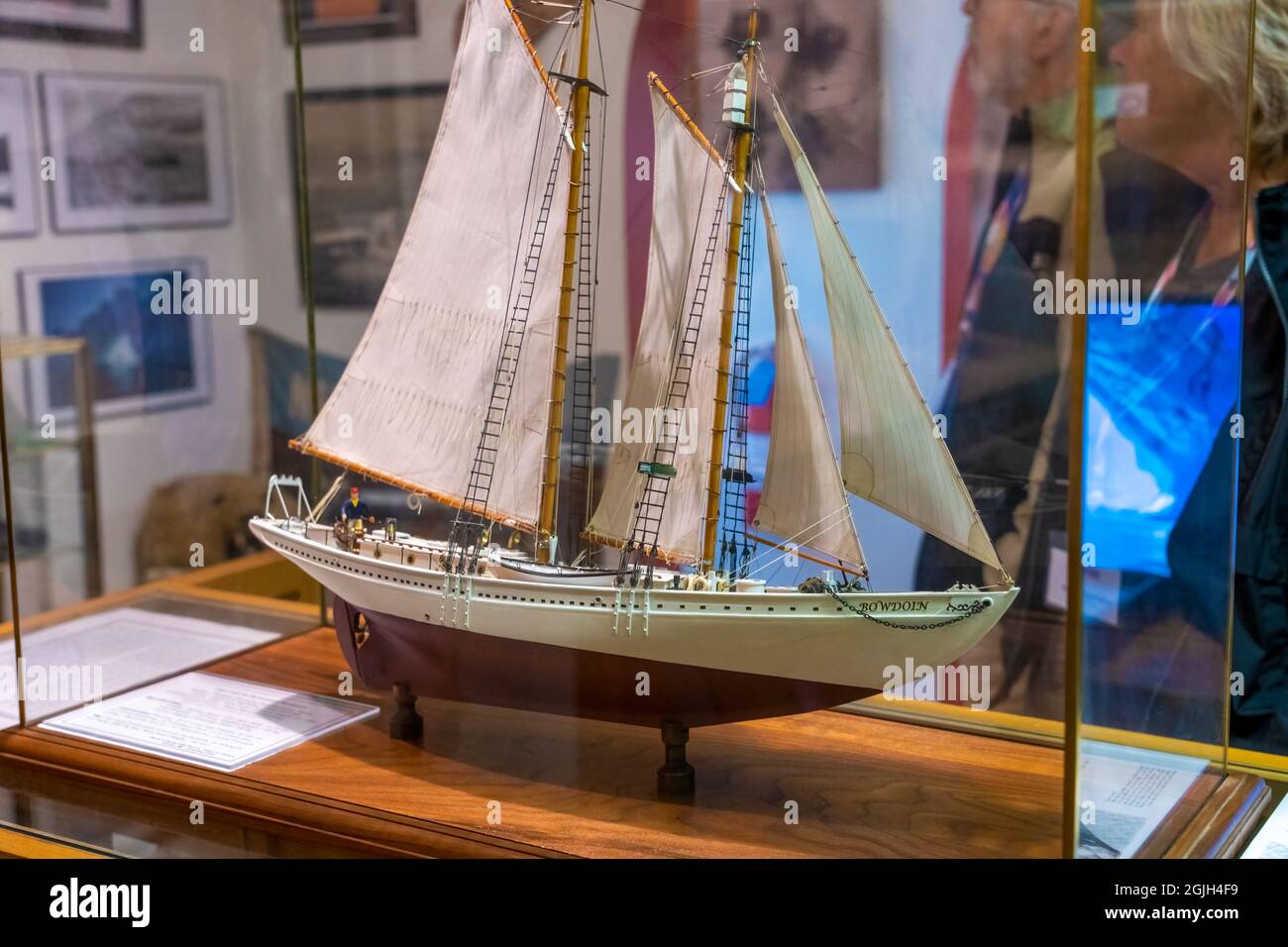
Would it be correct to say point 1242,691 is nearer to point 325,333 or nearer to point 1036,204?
point 1036,204

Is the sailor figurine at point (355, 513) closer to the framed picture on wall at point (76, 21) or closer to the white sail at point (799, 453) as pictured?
the white sail at point (799, 453)

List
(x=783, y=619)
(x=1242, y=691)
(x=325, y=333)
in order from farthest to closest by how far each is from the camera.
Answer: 1. (x=325, y=333)
2. (x=1242, y=691)
3. (x=783, y=619)

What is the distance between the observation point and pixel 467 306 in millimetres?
2277

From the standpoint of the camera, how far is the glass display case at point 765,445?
6.01 ft

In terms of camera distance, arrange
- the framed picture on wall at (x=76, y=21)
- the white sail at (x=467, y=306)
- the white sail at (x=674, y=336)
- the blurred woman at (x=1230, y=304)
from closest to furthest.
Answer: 1. the blurred woman at (x=1230, y=304)
2. the white sail at (x=674, y=336)
3. the white sail at (x=467, y=306)
4. the framed picture on wall at (x=76, y=21)

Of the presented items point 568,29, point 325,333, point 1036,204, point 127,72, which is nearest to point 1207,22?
point 1036,204

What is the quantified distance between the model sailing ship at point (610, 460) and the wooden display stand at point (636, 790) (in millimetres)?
74

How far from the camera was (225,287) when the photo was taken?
2.67 m

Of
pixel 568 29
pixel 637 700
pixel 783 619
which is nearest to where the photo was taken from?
pixel 783 619

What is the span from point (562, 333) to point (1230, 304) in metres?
1.06

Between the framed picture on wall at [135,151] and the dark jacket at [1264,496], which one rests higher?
the framed picture on wall at [135,151]

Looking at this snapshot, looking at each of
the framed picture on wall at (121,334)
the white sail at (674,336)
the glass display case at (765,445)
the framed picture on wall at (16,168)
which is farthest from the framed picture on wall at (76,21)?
the white sail at (674,336)

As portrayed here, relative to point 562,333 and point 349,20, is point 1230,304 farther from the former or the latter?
point 349,20

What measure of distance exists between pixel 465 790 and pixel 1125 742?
0.97 metres
